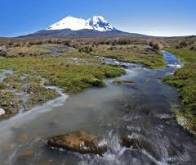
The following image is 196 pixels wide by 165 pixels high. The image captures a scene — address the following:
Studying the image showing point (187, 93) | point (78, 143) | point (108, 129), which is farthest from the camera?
point (187, 93)

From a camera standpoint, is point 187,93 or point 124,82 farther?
point 124,82

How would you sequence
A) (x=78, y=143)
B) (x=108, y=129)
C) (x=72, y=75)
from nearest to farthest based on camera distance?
(x=78, y=143) < (x=108, y=129) < (x=72, y=75)

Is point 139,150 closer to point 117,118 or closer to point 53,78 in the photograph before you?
point 117,118

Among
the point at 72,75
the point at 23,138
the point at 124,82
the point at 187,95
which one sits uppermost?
the point at 23,138

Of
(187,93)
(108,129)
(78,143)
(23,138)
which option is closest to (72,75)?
(187,93)

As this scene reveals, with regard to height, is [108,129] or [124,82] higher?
[108,129]

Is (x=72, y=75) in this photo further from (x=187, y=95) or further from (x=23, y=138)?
(x=23, y=138)

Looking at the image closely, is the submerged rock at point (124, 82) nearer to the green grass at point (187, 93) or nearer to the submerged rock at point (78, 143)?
the green grass at point (187, 93)

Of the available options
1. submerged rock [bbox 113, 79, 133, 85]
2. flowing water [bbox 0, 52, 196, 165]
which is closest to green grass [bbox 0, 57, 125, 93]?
submerged rock [bbox 113, 79, 133, 85]
